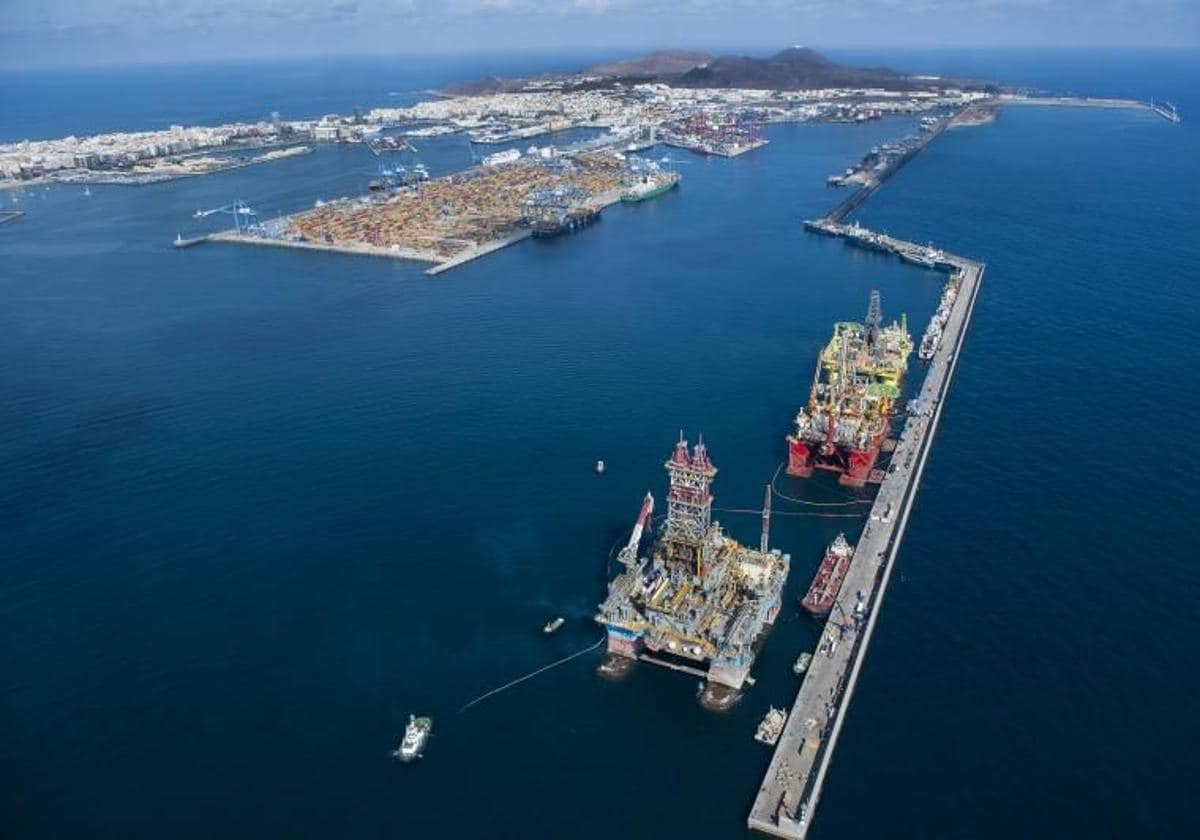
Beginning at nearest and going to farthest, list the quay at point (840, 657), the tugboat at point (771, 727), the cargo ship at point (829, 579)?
1. the quay at point (840, 657)
2. the tugboat at point (771, 727)
3. the cargo ship at point (829, 579)

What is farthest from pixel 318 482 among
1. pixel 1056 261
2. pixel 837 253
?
pixel 1056 261

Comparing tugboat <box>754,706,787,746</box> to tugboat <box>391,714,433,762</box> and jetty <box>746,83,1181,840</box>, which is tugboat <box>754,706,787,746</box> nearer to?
jetty <box>746,83,1181,840</box>

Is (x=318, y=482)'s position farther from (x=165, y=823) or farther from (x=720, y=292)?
(x=720, y=292)

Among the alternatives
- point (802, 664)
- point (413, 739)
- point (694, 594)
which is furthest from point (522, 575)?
point (802, 664)

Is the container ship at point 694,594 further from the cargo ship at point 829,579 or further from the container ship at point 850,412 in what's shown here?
the container ship at point 850,412

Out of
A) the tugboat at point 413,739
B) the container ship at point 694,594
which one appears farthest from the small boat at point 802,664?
the tugboat at point 413,739
